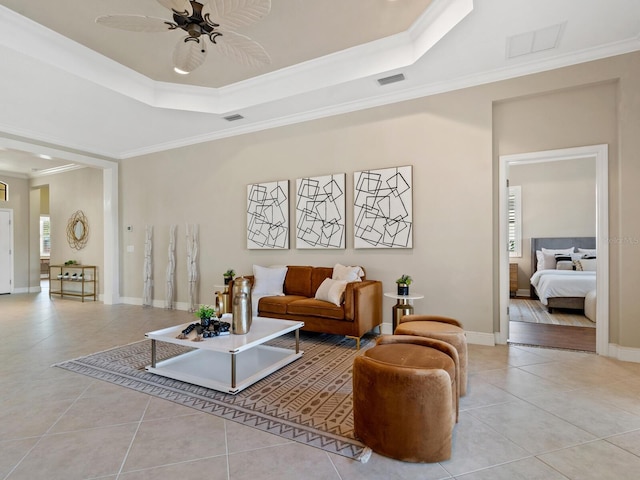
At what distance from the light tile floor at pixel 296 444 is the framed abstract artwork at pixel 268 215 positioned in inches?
113

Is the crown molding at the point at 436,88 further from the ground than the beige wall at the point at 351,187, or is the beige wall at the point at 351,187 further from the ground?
the crown molding at the point at 436,88

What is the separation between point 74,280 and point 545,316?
368 inches

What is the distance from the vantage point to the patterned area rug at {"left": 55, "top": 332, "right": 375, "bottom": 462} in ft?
6.88

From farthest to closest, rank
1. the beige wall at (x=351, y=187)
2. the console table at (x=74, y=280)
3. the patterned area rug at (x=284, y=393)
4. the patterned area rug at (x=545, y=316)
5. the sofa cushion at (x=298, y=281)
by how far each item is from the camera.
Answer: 1. the console table at (x=74, y=280)
2. the patterned area rug at (x=545, y=316)
3. the sofa cushion at (x=298, y=281)
4. the beige wall at (x=351, y=187)
5. the patterned area rug at (x=284, y=393)

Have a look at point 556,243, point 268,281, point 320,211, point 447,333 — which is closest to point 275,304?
point 268,281

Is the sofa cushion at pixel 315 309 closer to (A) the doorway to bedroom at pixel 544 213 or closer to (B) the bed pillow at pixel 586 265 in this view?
(A) the doorway to bedroom at pixel 544 213

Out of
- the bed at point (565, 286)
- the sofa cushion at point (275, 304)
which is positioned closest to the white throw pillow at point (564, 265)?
the bed at point (565, 286)

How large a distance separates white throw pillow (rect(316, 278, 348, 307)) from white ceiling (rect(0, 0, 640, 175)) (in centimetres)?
238

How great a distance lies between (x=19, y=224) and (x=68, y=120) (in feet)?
Result: 17.6

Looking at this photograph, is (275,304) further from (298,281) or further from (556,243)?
(556,243)

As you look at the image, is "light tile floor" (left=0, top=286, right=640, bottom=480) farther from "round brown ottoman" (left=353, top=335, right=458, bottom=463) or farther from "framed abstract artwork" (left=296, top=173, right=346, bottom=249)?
"framed abstract artwork" (left=296, top=173, right=346, bottom=249)

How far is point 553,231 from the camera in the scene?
7469mm

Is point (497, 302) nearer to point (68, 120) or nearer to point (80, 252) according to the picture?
point (68, 120)

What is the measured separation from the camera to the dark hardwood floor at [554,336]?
3.82m
